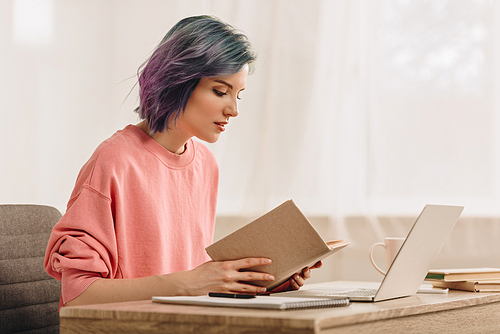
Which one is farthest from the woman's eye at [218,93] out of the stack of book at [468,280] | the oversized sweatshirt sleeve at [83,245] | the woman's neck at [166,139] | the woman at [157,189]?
the stack of book at [468,280]

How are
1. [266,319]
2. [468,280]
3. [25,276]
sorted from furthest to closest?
[25,276] < [468,280] < [266,319]

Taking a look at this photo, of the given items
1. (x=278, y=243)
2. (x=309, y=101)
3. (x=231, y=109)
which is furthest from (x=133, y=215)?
(x=309, y=101)

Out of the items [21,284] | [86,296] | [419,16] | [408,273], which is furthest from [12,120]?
[408,273]

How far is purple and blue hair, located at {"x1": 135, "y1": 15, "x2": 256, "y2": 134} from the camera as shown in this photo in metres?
1.21

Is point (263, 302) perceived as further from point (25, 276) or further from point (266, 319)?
point (25, 276)

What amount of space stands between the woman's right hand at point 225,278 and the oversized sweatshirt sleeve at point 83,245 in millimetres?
210

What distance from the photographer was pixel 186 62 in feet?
3.96

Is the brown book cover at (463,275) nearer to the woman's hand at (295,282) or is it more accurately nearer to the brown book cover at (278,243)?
the woman's hand at (295,282)

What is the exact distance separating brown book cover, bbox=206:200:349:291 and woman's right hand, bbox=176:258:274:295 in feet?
0.04

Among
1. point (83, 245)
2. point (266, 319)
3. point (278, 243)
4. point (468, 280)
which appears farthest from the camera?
point (468, 280)

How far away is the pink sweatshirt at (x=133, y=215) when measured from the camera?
1068 mm

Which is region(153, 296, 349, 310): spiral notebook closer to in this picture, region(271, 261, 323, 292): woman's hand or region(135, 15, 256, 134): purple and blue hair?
region(271, 261, 323, 292): woman's hand

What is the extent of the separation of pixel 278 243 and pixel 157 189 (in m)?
0.47

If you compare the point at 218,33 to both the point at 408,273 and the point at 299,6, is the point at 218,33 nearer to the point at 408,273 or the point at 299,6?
the point at 408,273
